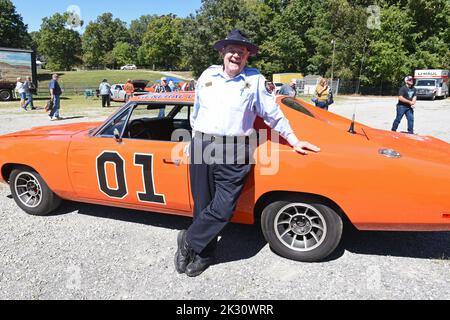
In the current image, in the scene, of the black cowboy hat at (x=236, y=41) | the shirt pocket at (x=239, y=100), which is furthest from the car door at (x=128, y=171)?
the black cowboy hat at (x=236, y=41)

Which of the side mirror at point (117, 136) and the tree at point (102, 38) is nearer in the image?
the side mirror at point (117, 136)

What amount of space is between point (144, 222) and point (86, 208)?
87 cm

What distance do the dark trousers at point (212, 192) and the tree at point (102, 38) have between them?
99926 millimetres

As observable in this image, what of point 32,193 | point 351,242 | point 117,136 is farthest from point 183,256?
point 32,193

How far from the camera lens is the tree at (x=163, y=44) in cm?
8888

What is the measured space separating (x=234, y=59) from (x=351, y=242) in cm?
207

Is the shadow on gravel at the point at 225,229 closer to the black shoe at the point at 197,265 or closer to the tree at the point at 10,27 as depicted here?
the black shoe at the point at 197,265

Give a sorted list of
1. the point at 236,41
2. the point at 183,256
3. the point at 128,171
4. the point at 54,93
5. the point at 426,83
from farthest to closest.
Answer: the point at 426,83, the point at 54,93, the point at 128,171, the point at 183,256, the point at 236,41

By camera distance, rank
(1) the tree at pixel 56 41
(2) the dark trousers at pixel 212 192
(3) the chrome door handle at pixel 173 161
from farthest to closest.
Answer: (1) the tree at pixel 56 41 → (3) the chrome door handle at pixel 173 161 → (2) the dark trousers at pixel 212 192

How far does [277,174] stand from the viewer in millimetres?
3047

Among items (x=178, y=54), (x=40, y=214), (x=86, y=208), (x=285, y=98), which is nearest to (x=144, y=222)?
(x=86, y=208)

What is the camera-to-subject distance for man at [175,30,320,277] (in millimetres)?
2863

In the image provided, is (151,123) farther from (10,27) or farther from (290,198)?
(10,27)

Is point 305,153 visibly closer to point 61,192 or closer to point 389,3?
point 61,192
